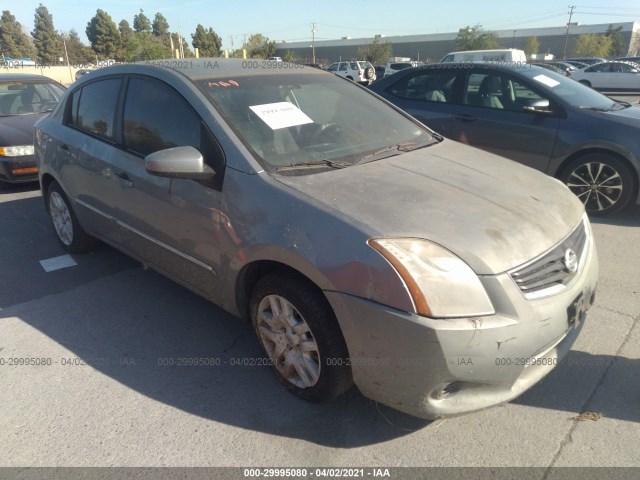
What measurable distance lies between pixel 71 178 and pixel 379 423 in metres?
3.08

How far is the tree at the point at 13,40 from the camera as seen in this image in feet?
249

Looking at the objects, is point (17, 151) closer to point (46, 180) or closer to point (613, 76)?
point (46, 180)

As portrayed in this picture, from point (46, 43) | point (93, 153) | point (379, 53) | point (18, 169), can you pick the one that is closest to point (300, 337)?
point (93, 153)

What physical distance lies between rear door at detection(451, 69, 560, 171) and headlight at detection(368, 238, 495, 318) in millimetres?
3844

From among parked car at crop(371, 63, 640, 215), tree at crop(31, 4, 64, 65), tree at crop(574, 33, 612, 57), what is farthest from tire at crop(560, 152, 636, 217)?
tree at crop(31, 4, 64, 65)

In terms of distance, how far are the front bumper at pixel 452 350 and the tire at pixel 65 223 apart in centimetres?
299

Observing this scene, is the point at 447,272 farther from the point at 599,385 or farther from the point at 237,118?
the point at 237,118

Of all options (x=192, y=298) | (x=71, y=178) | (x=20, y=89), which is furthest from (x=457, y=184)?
(x=20, y=89)

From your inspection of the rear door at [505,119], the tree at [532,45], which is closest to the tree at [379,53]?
the tree at [532,45]

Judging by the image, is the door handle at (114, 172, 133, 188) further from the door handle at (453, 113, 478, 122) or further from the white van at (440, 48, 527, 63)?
the white van at (440, 48, 527, 63)

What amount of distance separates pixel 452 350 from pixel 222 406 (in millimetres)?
1267

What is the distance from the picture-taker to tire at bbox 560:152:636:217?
187 inches

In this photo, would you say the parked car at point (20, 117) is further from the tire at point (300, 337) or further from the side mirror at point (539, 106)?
the side mirror at point (539, 106)

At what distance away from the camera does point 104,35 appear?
65.9m
